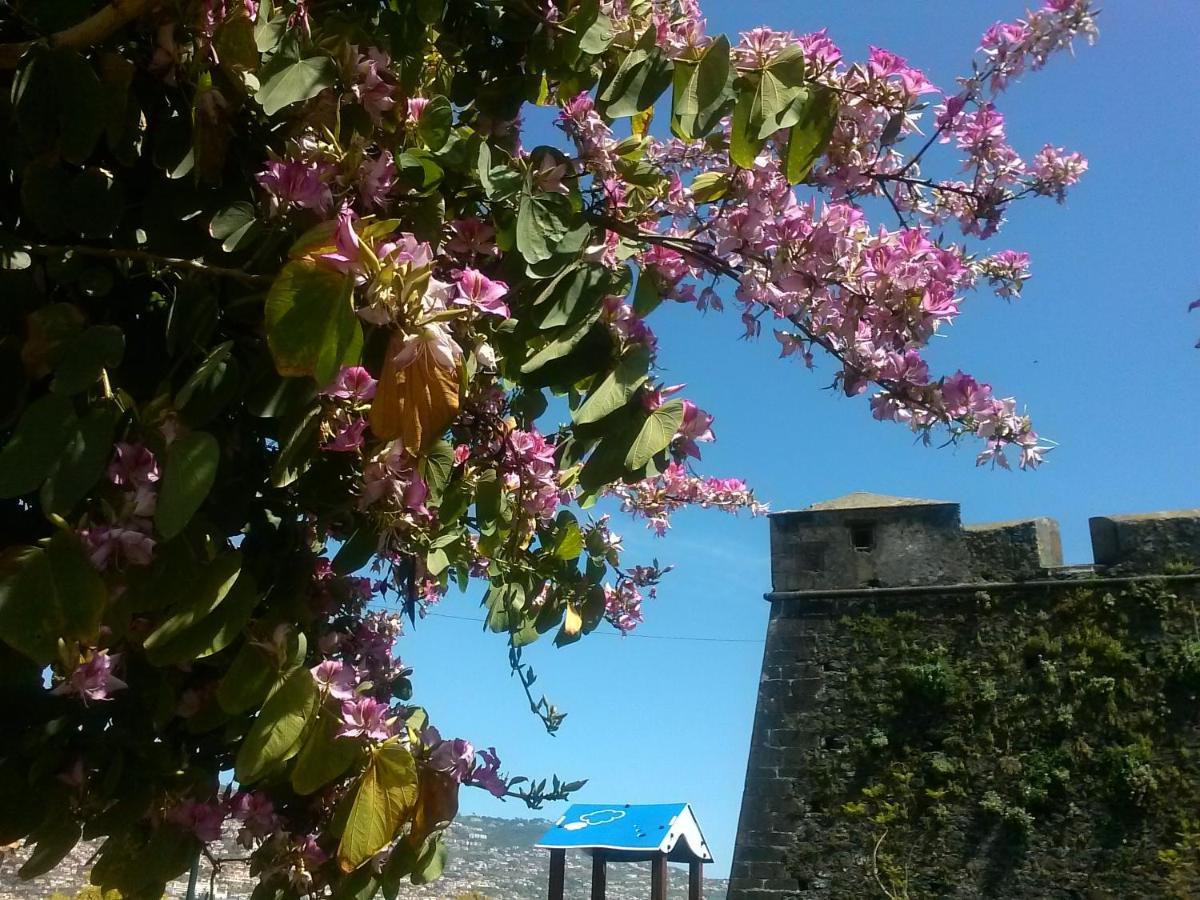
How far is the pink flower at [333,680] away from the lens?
1387mm

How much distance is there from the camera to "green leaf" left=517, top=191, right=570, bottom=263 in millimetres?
1460

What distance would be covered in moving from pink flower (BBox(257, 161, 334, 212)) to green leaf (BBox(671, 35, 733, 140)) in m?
0.51

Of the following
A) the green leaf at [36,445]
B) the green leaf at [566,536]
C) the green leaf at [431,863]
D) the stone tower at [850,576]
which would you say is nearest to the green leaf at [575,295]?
the green leaf at [36,445]

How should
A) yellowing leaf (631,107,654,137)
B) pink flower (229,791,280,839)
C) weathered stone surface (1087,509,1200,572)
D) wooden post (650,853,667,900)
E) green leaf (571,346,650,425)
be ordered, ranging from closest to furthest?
green leaf (571,346,650,425) < pink flower (229,791,280,839) < yellowing leaf (631,107,654,137) < weathered stone surface (1087,509,1200,572) < wooden post (650,853,667,900)

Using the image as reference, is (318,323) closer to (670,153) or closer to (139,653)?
(139,653)

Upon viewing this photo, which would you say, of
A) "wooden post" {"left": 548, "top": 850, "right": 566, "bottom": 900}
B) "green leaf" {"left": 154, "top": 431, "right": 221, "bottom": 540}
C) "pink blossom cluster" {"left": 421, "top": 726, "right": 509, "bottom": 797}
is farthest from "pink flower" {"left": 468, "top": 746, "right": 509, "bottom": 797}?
"wooden post" {"left": 548, "top": 850, "right": 566, "bottom": 900}

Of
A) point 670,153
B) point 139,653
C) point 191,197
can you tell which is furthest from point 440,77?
point 139,653

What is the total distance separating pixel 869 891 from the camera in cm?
678

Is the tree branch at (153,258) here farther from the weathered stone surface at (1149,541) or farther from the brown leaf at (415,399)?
the weathered stone surface at (1149,541)

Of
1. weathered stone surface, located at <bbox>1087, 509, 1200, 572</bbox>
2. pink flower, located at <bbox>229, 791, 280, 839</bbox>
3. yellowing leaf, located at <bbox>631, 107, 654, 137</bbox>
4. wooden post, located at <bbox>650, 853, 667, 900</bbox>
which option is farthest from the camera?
wooden post, located at <bbox>650, 853, 667, 900</bbox>

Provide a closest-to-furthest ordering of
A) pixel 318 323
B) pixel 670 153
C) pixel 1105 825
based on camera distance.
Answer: pixel 318 323 < pixel 670 153 < pixel 1105 825

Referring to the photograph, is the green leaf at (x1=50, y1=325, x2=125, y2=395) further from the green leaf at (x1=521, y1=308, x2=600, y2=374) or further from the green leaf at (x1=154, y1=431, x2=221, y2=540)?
the green leaf at (x1=521, y1=308, x2=600, y2=374)

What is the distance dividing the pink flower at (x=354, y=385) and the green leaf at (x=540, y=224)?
0.27m

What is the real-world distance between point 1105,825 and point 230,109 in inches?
268
